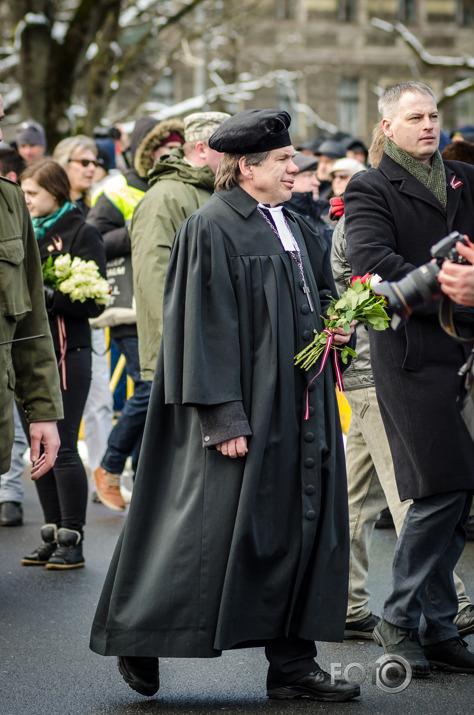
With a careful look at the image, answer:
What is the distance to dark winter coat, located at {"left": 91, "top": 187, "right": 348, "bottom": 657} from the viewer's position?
439cm

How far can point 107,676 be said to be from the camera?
194 inches

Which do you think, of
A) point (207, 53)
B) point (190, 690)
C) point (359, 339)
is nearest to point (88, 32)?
point (207, 53)

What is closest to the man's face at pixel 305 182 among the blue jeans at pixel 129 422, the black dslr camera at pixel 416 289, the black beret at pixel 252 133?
the blue jeans at pixel 129 422

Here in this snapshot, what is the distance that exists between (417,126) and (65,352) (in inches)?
108

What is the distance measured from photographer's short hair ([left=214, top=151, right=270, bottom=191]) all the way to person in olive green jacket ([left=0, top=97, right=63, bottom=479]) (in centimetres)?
88

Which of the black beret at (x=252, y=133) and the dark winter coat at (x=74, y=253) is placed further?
the dark winter coat at (x=74, y=253)

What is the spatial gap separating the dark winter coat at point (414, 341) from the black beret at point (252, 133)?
1.56 ft

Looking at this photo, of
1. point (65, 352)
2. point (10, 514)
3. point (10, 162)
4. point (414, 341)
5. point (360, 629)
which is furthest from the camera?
point (10, 162)

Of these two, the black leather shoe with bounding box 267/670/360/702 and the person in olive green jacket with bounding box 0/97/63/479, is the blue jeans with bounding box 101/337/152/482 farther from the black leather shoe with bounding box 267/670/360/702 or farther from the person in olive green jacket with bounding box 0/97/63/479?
the black leather shoe with bounding box 267/670/360/702

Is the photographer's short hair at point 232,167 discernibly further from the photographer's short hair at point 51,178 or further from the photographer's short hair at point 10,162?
the photographer's short hair at point 10,162

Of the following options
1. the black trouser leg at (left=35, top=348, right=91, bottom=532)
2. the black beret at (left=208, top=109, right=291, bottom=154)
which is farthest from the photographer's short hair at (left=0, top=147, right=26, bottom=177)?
the black beret at (left=208, top=109, right=291, bottom=154)

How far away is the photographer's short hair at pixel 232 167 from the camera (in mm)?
4684

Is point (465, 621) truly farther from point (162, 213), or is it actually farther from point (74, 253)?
point (74, 253)

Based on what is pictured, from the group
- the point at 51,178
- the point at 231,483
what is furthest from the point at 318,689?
the point at 51,178
